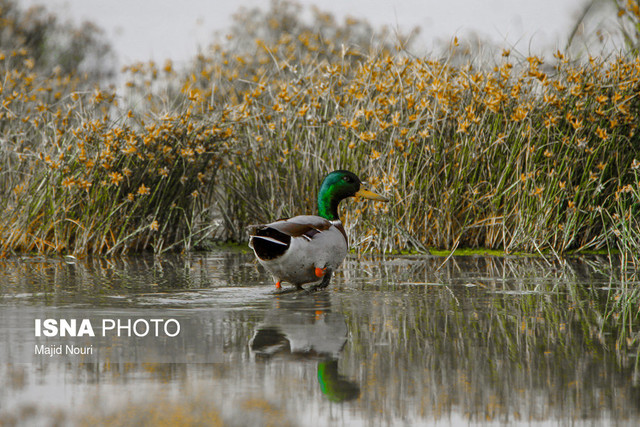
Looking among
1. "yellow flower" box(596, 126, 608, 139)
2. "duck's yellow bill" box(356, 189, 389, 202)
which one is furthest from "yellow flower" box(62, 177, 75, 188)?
"yellow flower" box(596, 126, 608, 139)

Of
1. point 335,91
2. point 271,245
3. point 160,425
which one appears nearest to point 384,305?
point 271,245

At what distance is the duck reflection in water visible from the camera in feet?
13.3

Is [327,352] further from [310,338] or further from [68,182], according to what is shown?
[68,182]

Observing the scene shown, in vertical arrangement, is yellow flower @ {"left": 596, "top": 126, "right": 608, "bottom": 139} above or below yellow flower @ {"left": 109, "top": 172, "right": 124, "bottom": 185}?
above

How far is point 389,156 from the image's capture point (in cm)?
1088

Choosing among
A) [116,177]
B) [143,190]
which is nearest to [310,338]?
[116,177]

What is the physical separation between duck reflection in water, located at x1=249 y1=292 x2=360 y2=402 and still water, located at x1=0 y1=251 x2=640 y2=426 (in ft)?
0.04

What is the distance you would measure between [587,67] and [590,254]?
2.28 metres

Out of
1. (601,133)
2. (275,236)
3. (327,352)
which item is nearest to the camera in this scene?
(327,352)

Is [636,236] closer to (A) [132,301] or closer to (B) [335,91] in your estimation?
(B) [335,91]

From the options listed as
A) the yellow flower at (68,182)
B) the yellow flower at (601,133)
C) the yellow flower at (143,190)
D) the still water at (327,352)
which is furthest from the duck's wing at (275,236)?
the yellow flower at (601,133)

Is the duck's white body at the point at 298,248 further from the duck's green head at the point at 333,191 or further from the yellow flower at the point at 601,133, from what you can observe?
the yellow flower at the point at 601,133

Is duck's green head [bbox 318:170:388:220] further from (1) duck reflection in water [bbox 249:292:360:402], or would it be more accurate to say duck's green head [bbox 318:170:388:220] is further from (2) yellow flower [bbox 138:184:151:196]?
(2) yellow flower [bbox 138:184:151:196]

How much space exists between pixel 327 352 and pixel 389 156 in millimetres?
6344
